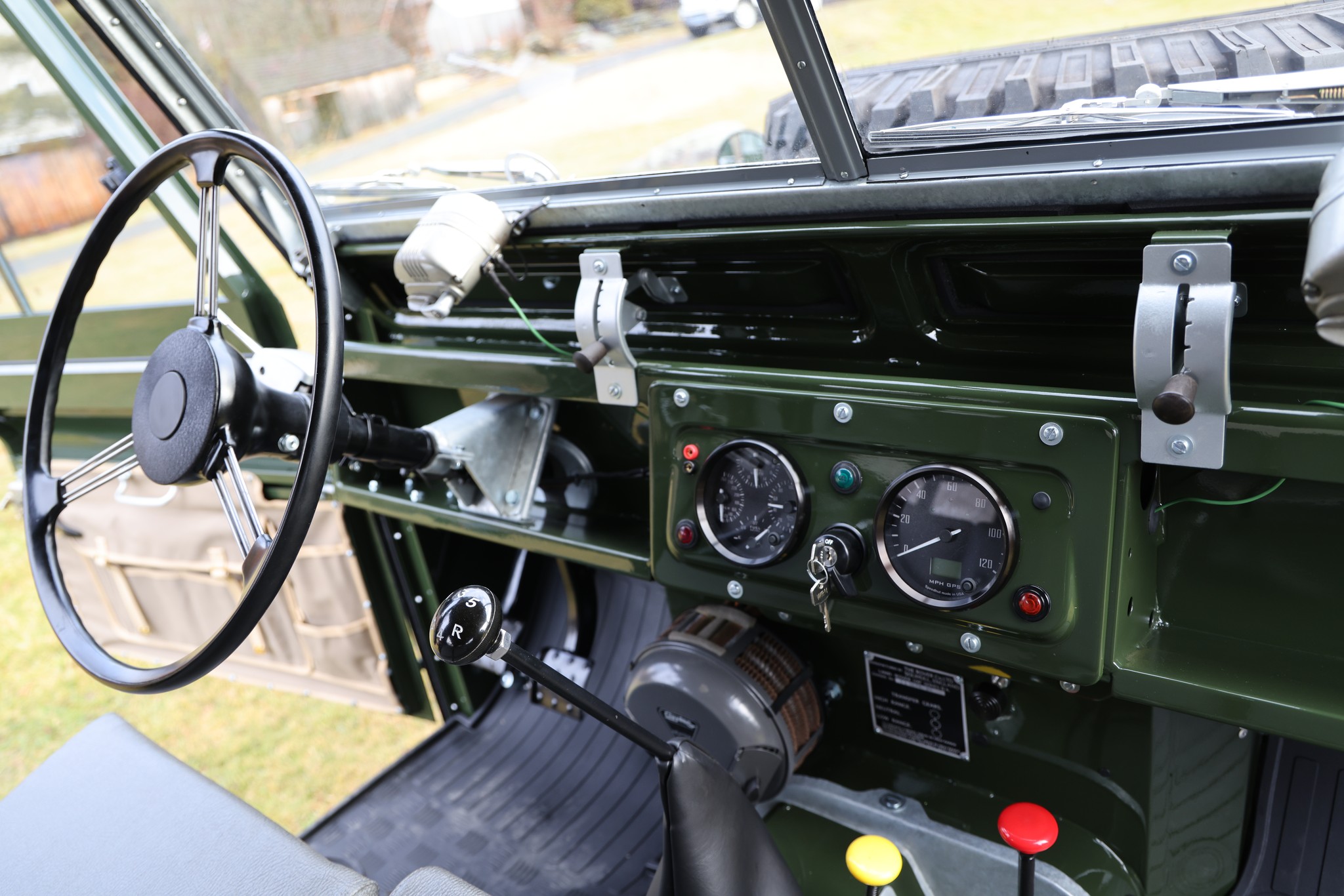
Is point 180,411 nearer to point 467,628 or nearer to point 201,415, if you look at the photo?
point 201,415

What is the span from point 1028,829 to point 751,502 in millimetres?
639

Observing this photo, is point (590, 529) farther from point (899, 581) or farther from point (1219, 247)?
point (1219, 247)

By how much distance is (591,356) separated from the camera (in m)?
1.64

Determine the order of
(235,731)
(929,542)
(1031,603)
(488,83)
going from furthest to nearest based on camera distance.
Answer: (235,731), (488,83), (929,542), (1031,603)

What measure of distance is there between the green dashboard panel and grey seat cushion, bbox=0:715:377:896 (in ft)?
2.53

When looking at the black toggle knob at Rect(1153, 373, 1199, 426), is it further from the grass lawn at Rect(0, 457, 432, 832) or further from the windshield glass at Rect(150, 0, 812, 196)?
the grass lawn at Rect(0, 457, 432, 832)

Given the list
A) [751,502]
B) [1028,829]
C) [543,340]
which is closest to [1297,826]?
[1028,829]

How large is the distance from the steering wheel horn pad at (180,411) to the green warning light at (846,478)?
0.93 m

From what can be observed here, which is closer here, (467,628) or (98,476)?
(467,628)

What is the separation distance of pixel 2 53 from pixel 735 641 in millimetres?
2304

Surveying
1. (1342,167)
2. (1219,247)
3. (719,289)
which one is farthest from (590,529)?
(1342,167)

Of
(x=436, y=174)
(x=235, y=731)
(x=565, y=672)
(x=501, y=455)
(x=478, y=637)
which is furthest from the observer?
(x=235, y=731)

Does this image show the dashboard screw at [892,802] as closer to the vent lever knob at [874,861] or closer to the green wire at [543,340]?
the vent lever knob at [874,861]

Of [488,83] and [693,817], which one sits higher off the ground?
[488,83]
